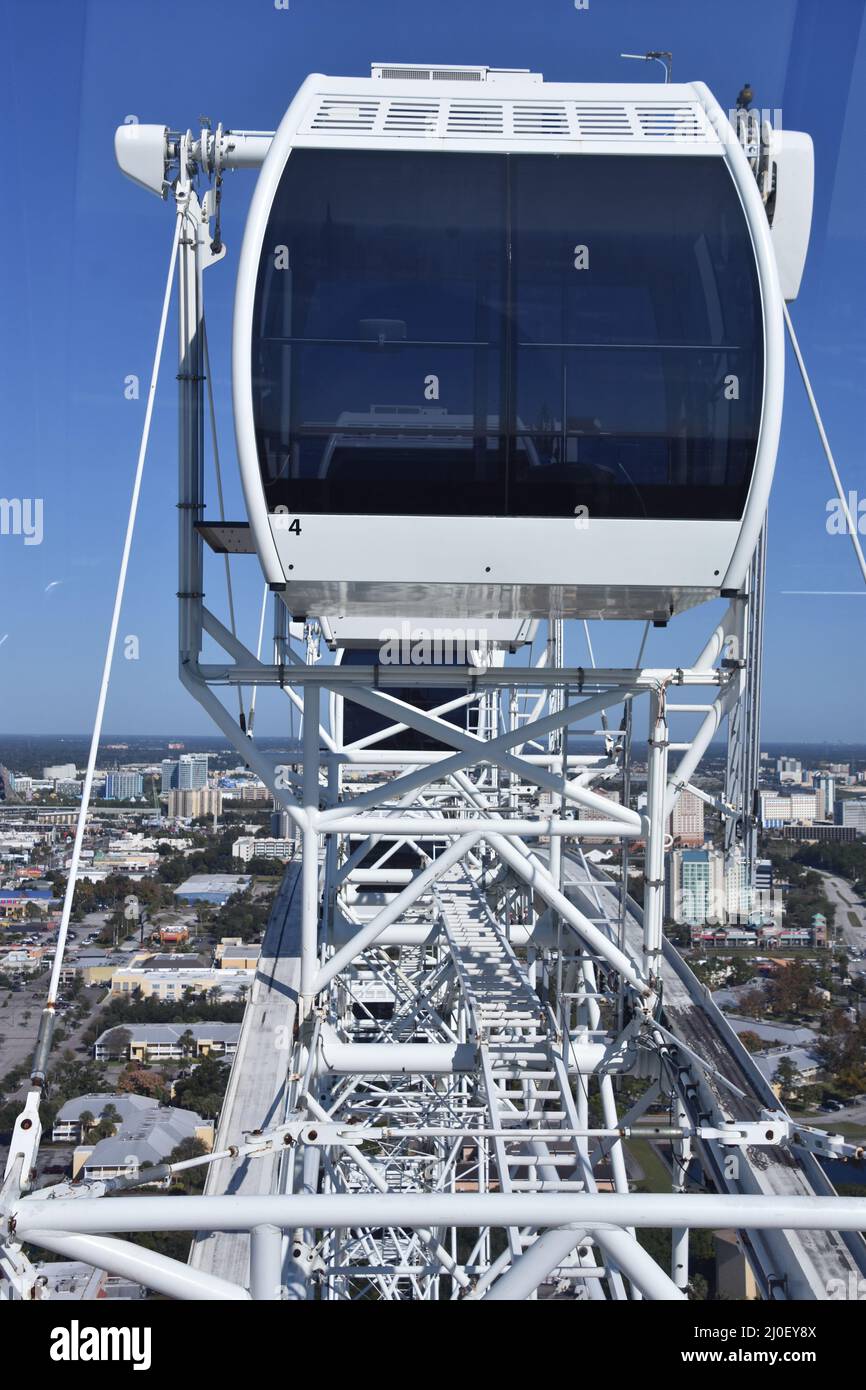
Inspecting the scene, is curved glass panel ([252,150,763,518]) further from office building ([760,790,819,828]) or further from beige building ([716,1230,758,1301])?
beige building ([716,1230,758,1301])

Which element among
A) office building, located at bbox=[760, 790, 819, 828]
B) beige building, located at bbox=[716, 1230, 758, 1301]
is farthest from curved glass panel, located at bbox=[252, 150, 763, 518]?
beige building, located at bbox=[716, 1230, 758, 1301]

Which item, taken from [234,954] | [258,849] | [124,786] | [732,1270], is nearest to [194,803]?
[234,954]

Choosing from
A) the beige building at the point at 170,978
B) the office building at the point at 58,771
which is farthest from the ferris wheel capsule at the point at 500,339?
the beige building at the point at 170,978

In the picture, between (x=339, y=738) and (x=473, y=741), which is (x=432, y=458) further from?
(x=339, y=738)

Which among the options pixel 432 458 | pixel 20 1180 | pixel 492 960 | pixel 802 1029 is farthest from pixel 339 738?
pixel 20 1180

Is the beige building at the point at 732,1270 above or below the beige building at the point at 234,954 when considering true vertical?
below

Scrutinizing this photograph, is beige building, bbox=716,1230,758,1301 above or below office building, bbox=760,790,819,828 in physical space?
below

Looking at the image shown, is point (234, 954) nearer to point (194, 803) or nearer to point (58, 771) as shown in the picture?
point (194, 803)

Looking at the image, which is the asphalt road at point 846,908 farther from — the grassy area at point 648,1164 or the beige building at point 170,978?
the beige building at point 170,978
